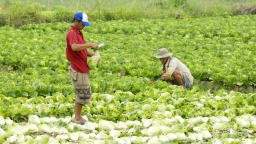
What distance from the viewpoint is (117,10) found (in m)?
19.7

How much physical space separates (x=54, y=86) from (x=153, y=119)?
2.44 m

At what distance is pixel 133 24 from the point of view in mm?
17141

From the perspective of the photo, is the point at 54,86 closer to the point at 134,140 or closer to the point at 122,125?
the point at 122,125

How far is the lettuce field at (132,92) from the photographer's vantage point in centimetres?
671

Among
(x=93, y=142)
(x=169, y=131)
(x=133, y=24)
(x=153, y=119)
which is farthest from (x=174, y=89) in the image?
(x=133, y=24)

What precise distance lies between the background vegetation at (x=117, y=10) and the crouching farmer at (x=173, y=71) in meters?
8.98

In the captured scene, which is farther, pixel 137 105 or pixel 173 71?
pixel 173 71

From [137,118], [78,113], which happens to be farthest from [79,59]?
[137,118]

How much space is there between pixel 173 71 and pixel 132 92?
83 cm

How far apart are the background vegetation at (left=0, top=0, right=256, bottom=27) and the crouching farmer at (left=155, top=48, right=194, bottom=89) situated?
8.98m

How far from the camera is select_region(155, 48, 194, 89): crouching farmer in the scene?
9.23 meters

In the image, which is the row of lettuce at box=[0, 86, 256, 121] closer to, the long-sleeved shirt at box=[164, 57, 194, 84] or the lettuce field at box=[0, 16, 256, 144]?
the lettuce field at box=[0, 16, 256, 144]

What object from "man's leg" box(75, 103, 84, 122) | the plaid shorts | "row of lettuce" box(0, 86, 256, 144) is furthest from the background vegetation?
the plaid shorts

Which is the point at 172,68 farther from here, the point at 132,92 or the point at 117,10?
the point at 117,10
